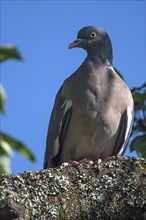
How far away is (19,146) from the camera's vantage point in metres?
1.99

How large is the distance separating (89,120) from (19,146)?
→ 12.3 ft

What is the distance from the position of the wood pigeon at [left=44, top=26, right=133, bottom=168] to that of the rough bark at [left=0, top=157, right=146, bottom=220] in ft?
7.69

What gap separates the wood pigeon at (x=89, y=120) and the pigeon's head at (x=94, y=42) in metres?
0.64

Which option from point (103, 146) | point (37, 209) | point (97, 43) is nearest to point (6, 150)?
point (37, 209)

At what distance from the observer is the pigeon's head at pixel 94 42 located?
670 cm

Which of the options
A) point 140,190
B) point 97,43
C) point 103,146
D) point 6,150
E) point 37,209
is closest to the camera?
point 6,150

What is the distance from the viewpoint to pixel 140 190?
3.15m

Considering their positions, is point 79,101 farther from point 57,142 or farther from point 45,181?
point 45,181

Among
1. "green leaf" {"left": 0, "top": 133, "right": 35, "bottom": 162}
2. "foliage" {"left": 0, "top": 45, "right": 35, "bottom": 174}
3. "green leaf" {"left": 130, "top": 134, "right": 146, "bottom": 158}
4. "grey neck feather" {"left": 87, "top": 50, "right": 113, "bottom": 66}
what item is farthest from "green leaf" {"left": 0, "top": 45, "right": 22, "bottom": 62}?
"grey neck feather" {"left": 87, "top": 50, "right": 113, "bottom": 66}

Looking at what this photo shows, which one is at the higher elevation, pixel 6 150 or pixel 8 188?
pixel 8 188

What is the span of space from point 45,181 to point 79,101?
106 inches

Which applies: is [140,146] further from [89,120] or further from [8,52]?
[8,52]

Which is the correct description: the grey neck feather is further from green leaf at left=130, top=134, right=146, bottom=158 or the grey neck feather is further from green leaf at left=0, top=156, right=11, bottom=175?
green leaf at left=0, top=156, right=11, bottom=175

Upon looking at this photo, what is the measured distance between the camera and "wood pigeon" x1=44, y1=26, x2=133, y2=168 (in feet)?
18.8
